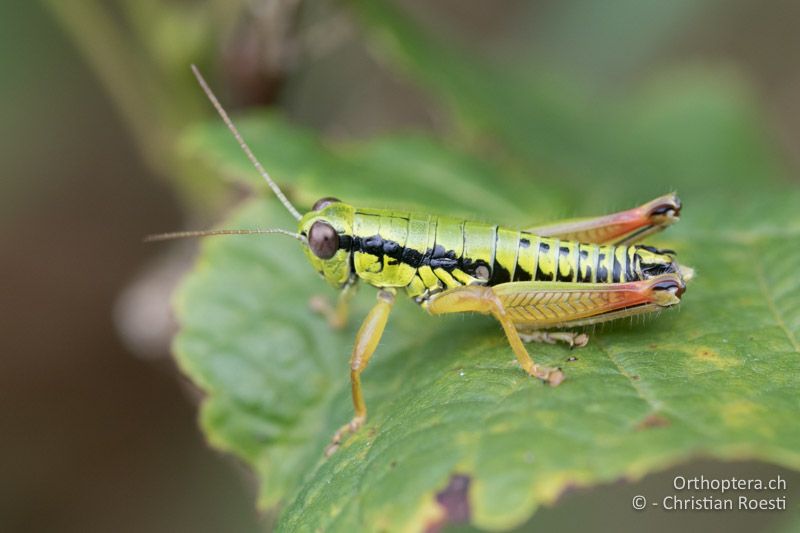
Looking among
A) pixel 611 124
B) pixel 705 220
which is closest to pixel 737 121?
pixel 611 124

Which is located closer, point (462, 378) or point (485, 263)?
point (462, 378)

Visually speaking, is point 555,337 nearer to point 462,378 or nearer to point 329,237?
point 462,378

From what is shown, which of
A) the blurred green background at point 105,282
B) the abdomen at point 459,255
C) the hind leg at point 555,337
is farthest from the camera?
the blurred green background at point 105,282

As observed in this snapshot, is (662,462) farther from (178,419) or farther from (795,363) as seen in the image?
(178,419)

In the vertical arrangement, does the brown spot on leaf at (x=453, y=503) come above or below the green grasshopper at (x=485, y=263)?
below

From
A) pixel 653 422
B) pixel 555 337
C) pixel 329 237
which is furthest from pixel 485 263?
pixel 653 422

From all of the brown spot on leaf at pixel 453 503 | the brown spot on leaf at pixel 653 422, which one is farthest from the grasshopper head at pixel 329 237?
the brown spot on leaf at pixel 653 422

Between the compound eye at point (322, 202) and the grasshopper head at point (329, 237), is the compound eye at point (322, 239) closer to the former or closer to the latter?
the grasshopper head at point (329, 237)

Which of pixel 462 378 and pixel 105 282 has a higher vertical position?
pixel 105 282
